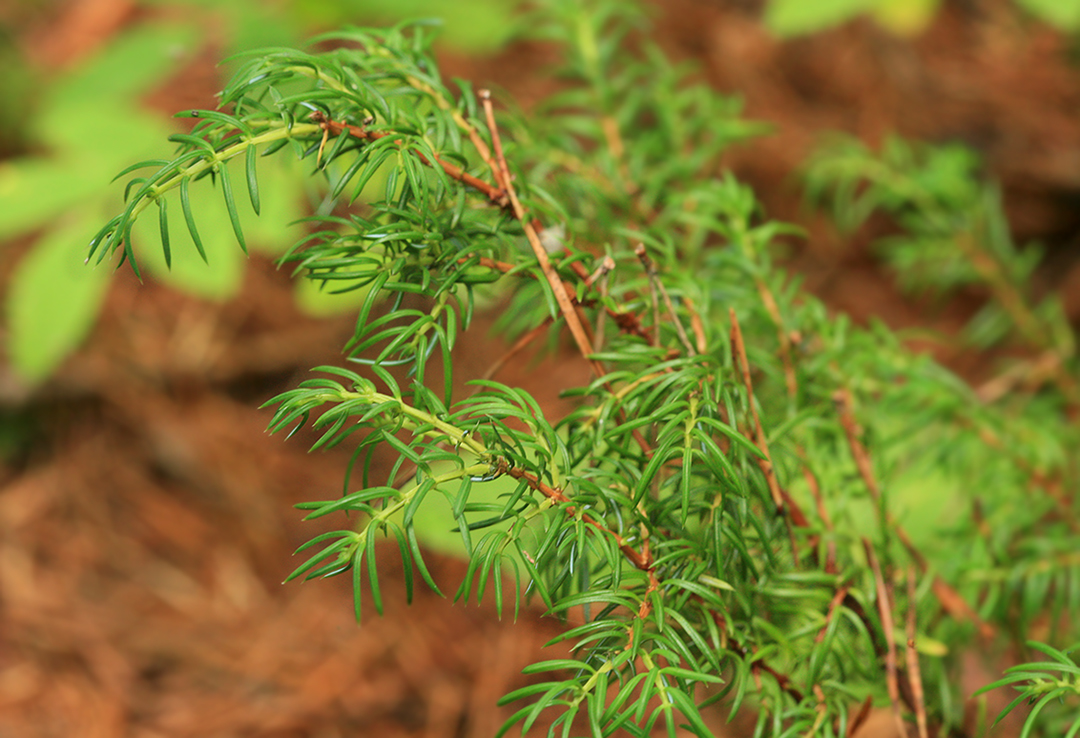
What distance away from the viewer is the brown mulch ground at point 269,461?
1484mm

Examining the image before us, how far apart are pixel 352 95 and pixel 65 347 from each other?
4.09 feet

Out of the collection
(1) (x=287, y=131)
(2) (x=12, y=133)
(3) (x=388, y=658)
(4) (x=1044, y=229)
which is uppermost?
(2) (x=12, y=133)

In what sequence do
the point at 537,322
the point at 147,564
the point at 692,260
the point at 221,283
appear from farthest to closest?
the point at 147,564
the point at 221,283
the point at 692,260
the point at 537,322

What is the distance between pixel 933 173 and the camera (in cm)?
141

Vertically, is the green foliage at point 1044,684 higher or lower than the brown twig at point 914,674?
higher

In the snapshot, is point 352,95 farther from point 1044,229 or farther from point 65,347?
point 1044,229

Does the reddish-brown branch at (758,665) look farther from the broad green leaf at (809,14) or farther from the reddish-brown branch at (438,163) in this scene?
the broad green leaf at (809,14)

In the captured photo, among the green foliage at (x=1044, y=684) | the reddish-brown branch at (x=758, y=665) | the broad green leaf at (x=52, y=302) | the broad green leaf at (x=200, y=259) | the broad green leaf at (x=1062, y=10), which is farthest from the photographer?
the broad green leaf at (x=1062, y=10)

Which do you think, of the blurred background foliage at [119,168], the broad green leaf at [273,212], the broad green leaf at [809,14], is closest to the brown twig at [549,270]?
A: the blurred background foliage at [119,168]

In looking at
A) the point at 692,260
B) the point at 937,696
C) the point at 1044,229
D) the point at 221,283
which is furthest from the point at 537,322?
the point at 1044,229

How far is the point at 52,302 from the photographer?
1.60 metres

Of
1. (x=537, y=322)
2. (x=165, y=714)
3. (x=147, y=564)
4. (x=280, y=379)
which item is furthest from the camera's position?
(x=280, y=379)

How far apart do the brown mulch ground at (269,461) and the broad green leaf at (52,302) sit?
211 millimetres

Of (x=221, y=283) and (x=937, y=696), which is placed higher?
(x=221, y=283)
